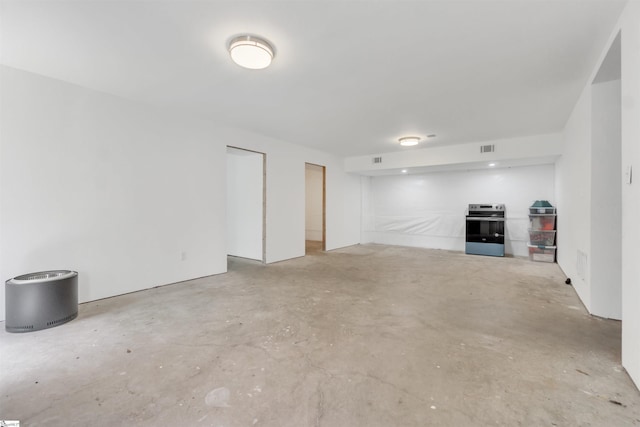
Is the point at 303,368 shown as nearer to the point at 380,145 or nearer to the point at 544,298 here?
the point at 544,298

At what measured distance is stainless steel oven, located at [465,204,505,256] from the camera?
6.32 meters

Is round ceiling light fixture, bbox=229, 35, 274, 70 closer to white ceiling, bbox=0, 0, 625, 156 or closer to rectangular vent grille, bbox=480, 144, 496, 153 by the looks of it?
white ceiling, bbox=0, 0, 625, 156

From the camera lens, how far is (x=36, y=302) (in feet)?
8.29

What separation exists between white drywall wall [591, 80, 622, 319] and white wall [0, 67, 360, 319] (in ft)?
15.5

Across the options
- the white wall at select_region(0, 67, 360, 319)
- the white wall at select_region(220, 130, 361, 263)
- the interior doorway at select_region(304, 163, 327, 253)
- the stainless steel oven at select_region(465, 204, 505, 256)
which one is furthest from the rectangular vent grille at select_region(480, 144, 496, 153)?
the white wall at select_region(0, 67, 360, 319)

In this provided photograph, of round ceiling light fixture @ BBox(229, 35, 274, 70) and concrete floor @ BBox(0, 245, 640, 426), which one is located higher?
round ceiling light fixture @ BBox(229, 35, 274, 70)

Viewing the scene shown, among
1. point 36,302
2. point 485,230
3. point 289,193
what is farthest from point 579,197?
point 36,302

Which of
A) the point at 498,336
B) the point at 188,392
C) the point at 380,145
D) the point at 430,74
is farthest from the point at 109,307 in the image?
the point at 380,145

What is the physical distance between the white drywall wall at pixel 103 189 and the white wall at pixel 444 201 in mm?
5288

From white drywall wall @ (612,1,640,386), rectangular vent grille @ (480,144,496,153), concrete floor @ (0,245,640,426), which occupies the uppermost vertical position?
rectangular vent grille @ (480,144,496,153)

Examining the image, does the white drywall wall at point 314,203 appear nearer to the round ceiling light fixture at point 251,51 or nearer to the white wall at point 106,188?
the white wall at point 106,188

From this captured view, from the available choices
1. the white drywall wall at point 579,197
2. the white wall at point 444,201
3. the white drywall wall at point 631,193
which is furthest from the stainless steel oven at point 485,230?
the white drywall wall at point 631,193

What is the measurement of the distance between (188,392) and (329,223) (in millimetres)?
5690

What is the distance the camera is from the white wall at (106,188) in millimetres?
2801
